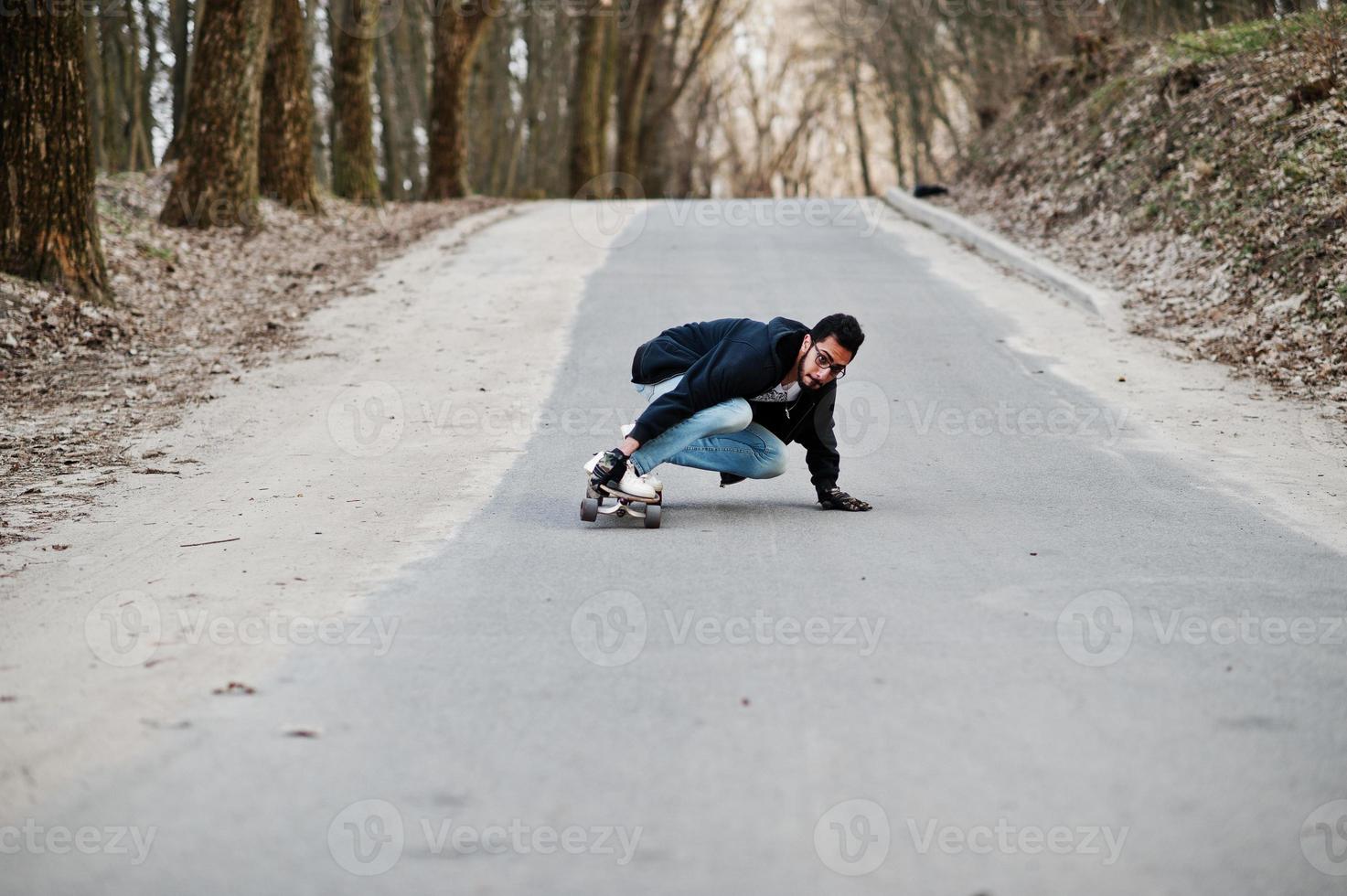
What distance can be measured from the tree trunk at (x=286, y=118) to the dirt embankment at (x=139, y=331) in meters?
0.72

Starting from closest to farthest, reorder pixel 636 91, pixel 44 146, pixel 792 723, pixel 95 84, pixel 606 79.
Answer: pixel 792 723
pixel 44 146
pixel 95 84
pixel 606 79
pixel 636 91

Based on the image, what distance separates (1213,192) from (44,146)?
12.4 meters

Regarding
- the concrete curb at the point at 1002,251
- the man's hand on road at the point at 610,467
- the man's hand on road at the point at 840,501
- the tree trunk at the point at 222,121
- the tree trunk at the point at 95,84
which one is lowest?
the man's hand on road at the point at 840,501

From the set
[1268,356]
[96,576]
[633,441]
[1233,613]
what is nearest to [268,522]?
[96,576]

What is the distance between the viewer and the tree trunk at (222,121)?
16.4 m

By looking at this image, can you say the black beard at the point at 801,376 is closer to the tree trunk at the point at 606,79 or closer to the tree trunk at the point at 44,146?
the tree trunk at the point at 44,146

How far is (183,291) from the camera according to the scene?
1418 cm

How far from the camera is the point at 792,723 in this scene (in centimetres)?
397

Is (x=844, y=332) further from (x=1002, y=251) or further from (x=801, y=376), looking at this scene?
(x=1002, y=251)

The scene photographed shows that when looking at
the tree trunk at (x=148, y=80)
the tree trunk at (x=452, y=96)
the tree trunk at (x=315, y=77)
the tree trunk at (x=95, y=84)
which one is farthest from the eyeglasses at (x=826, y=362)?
the tree trunk at (x=148, y=80)

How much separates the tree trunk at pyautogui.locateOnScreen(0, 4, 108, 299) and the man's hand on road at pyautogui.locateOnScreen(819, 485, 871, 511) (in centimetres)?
856

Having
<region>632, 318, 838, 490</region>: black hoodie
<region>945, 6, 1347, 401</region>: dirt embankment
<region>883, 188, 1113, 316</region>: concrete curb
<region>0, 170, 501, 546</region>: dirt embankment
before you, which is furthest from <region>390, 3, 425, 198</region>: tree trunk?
<region>632, 318, 838, 490</region>: black hoodie

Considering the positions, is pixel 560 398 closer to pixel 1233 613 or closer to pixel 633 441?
pixel 633 441

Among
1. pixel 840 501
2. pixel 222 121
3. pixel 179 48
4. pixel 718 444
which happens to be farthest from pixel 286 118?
pixel 840 501
